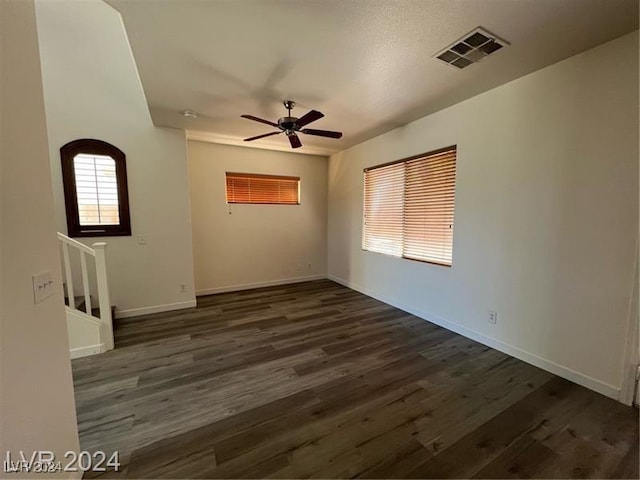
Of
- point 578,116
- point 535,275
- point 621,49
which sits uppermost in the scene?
point 621,49

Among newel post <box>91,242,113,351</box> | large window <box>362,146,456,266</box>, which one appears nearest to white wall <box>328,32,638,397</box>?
large window <box>362,146,456,266</box>

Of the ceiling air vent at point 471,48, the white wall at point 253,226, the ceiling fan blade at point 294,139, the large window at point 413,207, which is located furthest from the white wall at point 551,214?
the white wall at point 253,226

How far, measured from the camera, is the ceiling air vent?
6.17ft

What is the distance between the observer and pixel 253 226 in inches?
197

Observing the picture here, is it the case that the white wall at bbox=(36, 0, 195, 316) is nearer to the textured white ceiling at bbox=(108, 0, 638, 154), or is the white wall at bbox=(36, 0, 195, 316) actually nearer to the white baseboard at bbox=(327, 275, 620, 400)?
the textured white ceiling at bbox=(108, 0, 638, 154)

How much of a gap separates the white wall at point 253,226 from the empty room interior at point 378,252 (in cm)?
56

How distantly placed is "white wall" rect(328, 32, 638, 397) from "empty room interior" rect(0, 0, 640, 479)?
0.02m

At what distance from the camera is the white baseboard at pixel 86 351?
2.63m

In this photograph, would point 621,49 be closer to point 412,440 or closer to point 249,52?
point 249,52

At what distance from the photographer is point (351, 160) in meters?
4.89

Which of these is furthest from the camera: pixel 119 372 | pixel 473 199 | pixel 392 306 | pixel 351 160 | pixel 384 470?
pixel 351 160

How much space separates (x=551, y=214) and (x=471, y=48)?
5.04ft

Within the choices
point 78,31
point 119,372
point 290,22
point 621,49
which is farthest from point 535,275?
point 78,31

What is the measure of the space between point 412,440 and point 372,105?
3.11 metres
